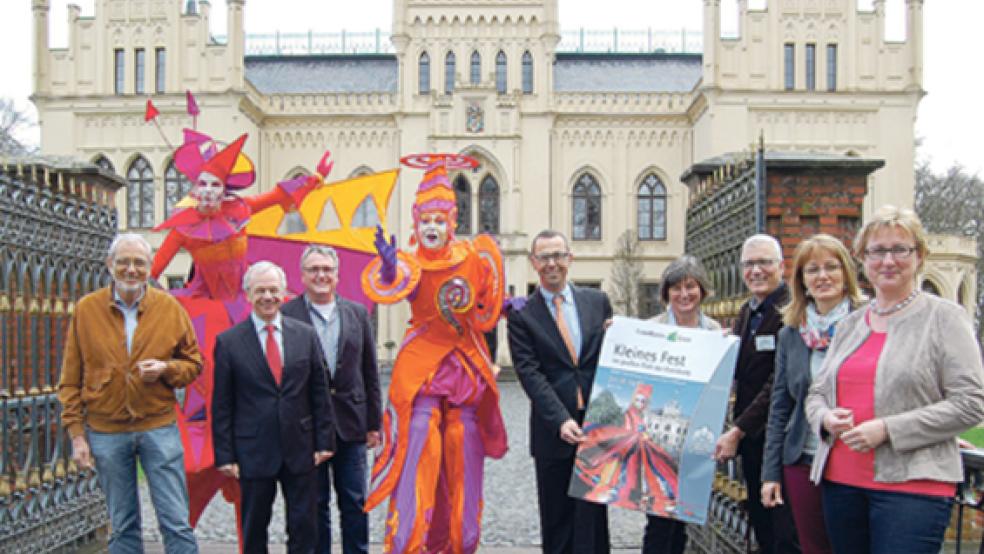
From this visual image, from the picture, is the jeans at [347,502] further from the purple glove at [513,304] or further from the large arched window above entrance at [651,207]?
the large arched window above entrance at [651,207]

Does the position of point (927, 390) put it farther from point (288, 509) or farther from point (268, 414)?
point (288, 509)

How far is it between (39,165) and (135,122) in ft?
85.0

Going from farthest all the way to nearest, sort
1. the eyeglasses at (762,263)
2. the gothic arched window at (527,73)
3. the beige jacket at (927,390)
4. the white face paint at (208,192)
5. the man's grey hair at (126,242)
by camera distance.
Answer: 1. the gothic arched window at (527,73)
2. the white face paint at (208,192)
3. the man's grey hair at (126,242)
4. the eyeglasses at (762,263)
5. the beige jacket at (927,390)

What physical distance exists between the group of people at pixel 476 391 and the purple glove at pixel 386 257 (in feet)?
0.04

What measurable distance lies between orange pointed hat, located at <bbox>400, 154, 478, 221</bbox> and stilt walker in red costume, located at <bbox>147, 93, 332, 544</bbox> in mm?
1396

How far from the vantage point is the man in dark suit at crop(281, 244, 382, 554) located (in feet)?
16.5

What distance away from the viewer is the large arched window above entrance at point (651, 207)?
31.7 metres

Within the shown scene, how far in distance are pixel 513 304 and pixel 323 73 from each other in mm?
31843

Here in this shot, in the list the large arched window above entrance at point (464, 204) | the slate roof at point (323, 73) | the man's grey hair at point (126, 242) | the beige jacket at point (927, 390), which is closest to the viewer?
the beige jacket at point (927, 390)

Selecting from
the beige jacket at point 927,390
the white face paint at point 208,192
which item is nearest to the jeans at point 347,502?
the white face paint at point 208,192

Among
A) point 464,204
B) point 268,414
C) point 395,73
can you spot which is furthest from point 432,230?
point 395,73

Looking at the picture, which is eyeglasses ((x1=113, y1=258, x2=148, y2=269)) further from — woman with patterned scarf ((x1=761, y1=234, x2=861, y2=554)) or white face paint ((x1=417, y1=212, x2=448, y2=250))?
woman with patterned scarf ((x1=761, y1=234, x2=861, y2=554))

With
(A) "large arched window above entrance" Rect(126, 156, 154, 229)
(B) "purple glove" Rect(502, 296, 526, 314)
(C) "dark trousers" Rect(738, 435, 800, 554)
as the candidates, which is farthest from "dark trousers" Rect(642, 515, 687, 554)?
(A) "large arched window above entrance" Rect(126, 156, 154, 229)

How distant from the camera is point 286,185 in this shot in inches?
262
